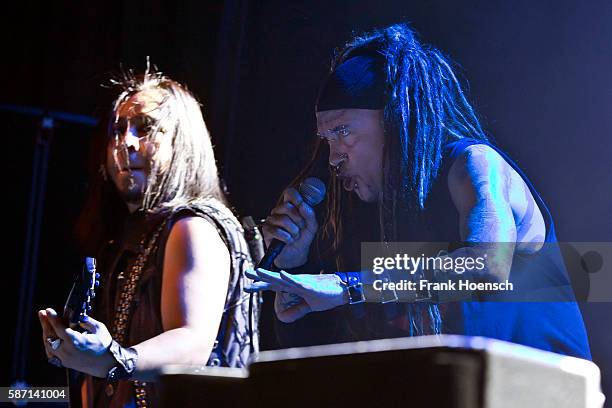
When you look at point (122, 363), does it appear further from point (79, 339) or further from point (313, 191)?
point (313, 191)

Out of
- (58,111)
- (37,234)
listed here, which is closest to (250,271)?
(37,234)

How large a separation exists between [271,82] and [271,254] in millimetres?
515

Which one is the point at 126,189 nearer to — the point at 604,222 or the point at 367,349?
the point at 604,222

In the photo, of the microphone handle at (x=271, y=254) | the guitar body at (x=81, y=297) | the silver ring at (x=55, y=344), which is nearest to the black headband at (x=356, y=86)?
the microphone handle at (x=271, y=254)

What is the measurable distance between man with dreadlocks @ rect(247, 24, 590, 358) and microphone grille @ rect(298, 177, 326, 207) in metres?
0.02

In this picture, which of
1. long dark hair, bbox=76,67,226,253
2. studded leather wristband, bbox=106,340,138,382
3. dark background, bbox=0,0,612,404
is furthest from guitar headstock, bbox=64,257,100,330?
dark background, bbox=0,0,612,404

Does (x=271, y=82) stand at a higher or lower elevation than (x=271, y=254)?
higher

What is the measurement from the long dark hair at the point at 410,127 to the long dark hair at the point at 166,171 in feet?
1.43

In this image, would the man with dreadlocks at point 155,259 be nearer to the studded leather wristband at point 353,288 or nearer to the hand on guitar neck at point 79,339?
Answer: the hand on guitar neck at point 79,339

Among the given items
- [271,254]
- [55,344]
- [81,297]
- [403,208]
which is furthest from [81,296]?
[403,208]

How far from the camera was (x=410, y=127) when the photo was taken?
168 centimetres

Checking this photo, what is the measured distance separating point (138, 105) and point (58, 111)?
2.80 feet

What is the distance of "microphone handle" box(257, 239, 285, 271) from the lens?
5.78 ft

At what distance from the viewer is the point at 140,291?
188cm
